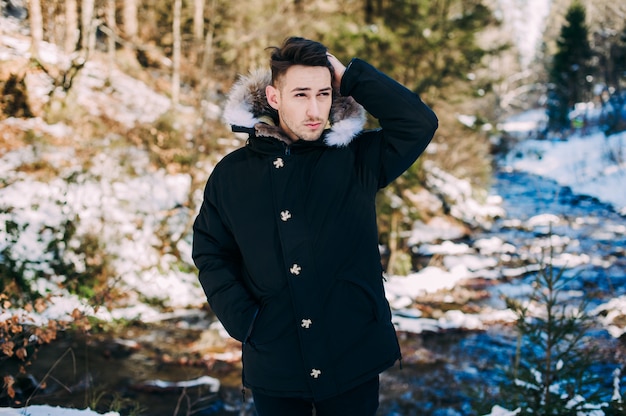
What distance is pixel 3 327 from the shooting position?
3.46 metres

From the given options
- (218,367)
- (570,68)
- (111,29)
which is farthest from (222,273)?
(570,68)

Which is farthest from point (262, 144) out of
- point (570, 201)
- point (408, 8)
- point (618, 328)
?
point (570, 201)

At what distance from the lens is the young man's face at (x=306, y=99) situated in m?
2.19

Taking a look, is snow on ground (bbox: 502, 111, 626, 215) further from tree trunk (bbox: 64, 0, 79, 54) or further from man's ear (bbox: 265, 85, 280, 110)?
tree trunk (bbox: 64, 0, 79, 54)

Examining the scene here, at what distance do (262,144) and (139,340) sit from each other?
6226mm

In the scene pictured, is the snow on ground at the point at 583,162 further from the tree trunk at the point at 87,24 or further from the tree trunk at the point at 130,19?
the tree trunk at the point at 130,19

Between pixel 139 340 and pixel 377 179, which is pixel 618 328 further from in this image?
pixel 139 340

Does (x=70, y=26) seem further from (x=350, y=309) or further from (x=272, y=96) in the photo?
(x=350, y=309)

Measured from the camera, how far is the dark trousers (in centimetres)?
209

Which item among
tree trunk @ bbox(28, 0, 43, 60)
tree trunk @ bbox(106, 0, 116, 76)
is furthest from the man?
tree trunk @ bbox(106, 0, 116, 76)

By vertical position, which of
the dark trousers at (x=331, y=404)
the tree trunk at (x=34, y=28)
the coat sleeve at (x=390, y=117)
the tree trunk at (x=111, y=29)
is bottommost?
the dark trousers at (x=331, y=404)

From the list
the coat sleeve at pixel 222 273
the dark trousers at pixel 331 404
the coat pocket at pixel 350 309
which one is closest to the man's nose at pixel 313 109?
the coat sleeve at pixel 222 273

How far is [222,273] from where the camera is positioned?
7.34 feet

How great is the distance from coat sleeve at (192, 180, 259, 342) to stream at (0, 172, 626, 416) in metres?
2.13
